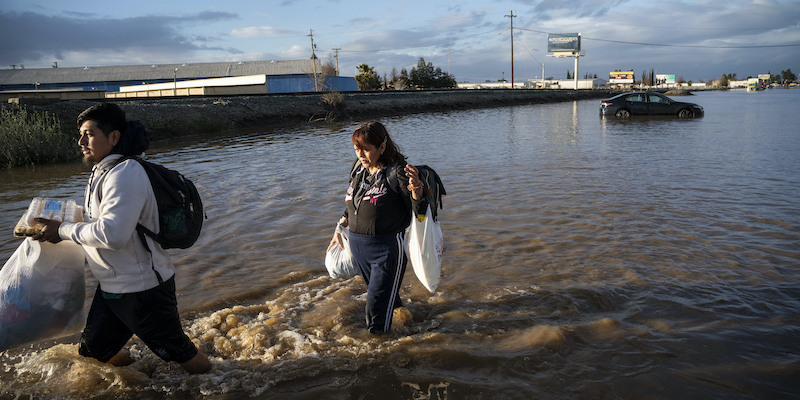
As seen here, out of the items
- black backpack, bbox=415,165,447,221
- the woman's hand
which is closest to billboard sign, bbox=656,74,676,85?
black backpack, bbox=415,165,447,221

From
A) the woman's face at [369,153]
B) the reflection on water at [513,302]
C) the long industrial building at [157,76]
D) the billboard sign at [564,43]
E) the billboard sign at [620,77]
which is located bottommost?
the reflection on water at [513,302]

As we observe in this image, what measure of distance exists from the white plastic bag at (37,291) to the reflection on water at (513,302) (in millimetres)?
568

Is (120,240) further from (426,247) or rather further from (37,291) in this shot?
(426,247)

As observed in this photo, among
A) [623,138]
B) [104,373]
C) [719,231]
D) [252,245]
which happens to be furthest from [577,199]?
[623,138]

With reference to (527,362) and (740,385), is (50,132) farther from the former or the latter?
(740,385)

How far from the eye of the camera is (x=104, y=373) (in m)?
3.42

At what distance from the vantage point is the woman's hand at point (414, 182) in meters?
3.34

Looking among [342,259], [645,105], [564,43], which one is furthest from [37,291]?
[564,43]

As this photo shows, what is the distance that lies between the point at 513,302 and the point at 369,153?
2.15 m

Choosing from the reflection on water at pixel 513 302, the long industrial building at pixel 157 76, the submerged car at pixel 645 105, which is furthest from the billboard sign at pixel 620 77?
the reflection on water at pixel 513 302

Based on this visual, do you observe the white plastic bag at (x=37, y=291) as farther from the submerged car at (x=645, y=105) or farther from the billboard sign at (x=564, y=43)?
the billboard sign at (x=564, y=43)

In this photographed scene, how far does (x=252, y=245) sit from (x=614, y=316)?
456 centimetres

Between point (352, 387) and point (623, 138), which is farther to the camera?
point (623, 138)

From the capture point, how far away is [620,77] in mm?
167000
